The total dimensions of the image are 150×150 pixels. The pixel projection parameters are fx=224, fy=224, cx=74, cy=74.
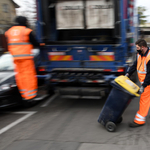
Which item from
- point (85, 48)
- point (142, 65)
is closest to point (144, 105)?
point (142, 65)

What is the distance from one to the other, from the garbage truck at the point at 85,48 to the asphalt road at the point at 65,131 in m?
0.57

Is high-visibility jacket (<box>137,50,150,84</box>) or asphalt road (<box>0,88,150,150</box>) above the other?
high-visibility jacket (<box>137,50,150,84</box>)

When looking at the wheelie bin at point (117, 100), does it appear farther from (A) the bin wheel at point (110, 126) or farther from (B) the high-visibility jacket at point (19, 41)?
(B) the high-visibility jacket at point (19, 41)

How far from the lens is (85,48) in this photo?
525cm

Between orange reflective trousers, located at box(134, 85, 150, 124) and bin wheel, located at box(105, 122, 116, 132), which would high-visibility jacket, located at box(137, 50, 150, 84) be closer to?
orange reflective trousers, located at box(134, 85, 150, 124)

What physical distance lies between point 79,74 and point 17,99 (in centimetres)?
156

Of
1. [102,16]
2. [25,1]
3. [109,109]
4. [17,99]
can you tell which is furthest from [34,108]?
[25,1]

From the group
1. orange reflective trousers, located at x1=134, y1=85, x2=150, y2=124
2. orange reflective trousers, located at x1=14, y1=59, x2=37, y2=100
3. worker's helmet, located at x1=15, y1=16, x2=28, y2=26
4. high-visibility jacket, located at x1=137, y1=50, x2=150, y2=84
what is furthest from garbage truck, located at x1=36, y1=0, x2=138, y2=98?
orange reflective trousers, located at x1=134, y1=85, x2=150, y2=124

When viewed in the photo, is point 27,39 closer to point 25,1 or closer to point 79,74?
point 79,74

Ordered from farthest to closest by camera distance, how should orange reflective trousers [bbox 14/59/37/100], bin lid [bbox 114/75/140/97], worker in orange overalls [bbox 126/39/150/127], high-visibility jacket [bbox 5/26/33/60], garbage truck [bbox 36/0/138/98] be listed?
garbage truck [bbox 36/0/138/98]
orange reflective trousers [bbox 14/59/37/100]
high-visibility jacket [bbox 5/26/33/60]
worker in orange overalls [bbox 126/39/150/127]
bin lid [bbox 114/75/140/97]

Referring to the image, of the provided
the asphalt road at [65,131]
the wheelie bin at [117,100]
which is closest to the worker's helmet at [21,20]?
the asphalt road at [65,131]

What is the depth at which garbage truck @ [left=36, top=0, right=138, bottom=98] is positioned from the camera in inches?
197

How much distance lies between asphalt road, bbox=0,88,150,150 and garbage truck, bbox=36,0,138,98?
22.3 inches

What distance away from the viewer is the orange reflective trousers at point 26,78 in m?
4.79
